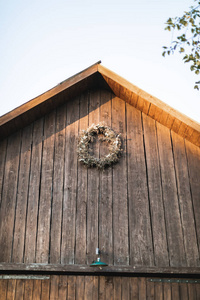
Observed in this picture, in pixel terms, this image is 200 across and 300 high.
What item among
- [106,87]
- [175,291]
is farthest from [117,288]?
[106,87]

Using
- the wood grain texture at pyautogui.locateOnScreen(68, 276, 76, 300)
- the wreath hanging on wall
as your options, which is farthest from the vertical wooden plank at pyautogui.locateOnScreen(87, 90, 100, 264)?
the wood grain texture at pyautogui.locateOnScreen(68, 276, 76, 300)

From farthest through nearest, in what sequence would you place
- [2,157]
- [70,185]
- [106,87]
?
[106,87] → [2,157] → [70,185]

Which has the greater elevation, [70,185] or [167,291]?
[70,185]

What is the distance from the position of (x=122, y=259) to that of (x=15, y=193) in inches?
83.3

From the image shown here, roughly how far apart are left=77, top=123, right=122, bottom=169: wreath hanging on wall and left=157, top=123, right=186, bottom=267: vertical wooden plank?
0.79 metres

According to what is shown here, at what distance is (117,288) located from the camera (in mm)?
5445

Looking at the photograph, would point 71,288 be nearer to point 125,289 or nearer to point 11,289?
point 125,289

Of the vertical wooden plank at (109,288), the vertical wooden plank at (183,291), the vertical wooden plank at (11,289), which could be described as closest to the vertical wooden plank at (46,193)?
the vertical wooden plank at (11,289)

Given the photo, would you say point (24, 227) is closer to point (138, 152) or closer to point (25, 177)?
point (25, 177)

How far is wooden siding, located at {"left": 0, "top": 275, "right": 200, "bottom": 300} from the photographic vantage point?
5.39 meters

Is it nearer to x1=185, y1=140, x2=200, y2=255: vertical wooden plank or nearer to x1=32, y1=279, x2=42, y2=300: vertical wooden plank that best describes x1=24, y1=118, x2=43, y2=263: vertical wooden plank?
x1=32, y1=279, x2=42, y2=300: vertical wooden plank

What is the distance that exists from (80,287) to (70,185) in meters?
1.65

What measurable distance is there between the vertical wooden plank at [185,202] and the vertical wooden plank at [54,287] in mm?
2071

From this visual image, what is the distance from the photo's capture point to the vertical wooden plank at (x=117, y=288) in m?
5.39
